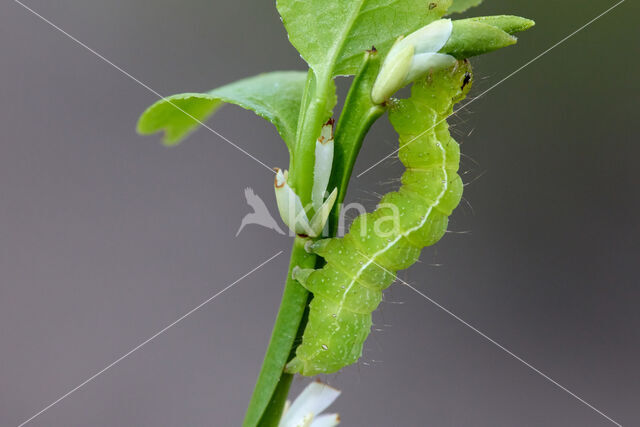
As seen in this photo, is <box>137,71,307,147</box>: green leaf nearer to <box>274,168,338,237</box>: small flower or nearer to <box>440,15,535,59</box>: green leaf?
<box>274,168,338,237</box>: small flower

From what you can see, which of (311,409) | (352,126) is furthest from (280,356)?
(352,126)

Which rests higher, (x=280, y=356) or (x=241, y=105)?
(x=241, y=105)

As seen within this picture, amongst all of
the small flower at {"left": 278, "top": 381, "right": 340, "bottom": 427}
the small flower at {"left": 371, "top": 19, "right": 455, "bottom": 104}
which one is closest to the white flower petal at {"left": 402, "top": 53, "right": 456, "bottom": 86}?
the small flower at {"left": 371, "top": 19, "right": 455, "bottom": 104}

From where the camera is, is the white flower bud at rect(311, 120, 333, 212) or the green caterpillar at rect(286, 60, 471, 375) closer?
the white flower bud at rect(311, 120, 333, 212)

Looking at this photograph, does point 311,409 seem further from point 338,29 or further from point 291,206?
point 338,29

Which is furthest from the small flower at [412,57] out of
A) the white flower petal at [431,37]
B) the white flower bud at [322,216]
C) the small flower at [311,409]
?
the small flower at [311,409]

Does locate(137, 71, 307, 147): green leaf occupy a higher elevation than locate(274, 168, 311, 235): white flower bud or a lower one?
higher
